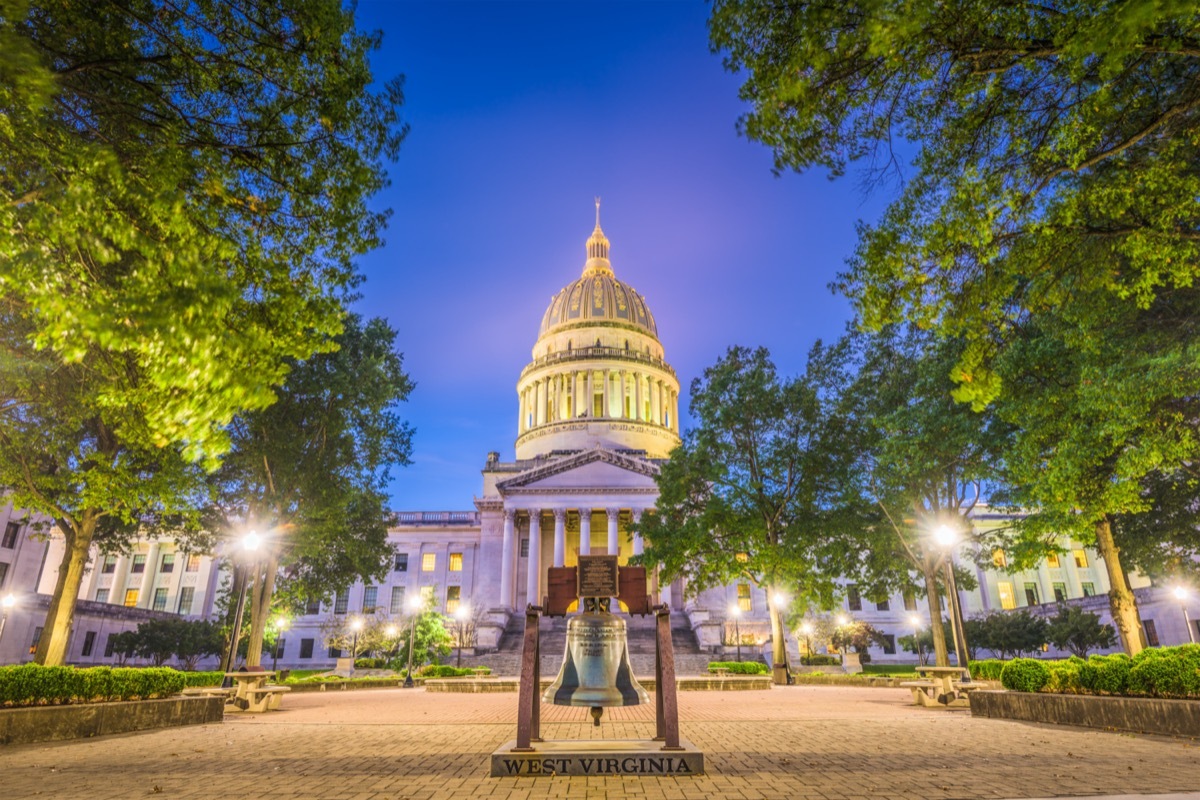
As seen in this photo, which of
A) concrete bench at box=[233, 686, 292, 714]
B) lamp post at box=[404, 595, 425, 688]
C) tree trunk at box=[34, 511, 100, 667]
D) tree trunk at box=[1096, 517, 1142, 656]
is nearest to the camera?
concrete bench at box=[233, 686, 292, 714]

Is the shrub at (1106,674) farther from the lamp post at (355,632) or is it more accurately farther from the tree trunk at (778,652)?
the lamp post at (355,632)

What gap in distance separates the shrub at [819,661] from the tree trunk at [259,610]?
34.3 m

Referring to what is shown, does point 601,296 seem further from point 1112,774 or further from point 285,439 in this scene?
point 1112,774

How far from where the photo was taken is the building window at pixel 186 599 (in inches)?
2564

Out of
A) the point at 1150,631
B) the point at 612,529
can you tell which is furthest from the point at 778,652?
the point at 1150,631

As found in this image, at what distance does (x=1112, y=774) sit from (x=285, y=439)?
25.3 metres

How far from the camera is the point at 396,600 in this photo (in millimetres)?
64188

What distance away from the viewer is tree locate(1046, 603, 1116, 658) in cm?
3941

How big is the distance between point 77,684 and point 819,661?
4385cm

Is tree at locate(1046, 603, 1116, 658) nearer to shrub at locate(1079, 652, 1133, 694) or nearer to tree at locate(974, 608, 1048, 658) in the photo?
tree at locate(974, 608, 1048, 658)

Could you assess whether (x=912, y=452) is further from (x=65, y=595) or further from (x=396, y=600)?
(x=396, y=600)

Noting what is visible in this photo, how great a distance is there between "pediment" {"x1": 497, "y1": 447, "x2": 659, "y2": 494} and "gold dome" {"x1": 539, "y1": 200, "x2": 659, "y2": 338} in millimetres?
29463

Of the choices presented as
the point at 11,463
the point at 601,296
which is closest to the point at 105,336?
the point at 11,463

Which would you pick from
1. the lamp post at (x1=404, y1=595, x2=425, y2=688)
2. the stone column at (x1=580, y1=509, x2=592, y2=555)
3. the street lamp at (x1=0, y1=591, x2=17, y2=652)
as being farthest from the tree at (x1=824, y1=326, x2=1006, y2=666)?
the street lamp at (x1=0, y1=591, x2=17, y2=652)
